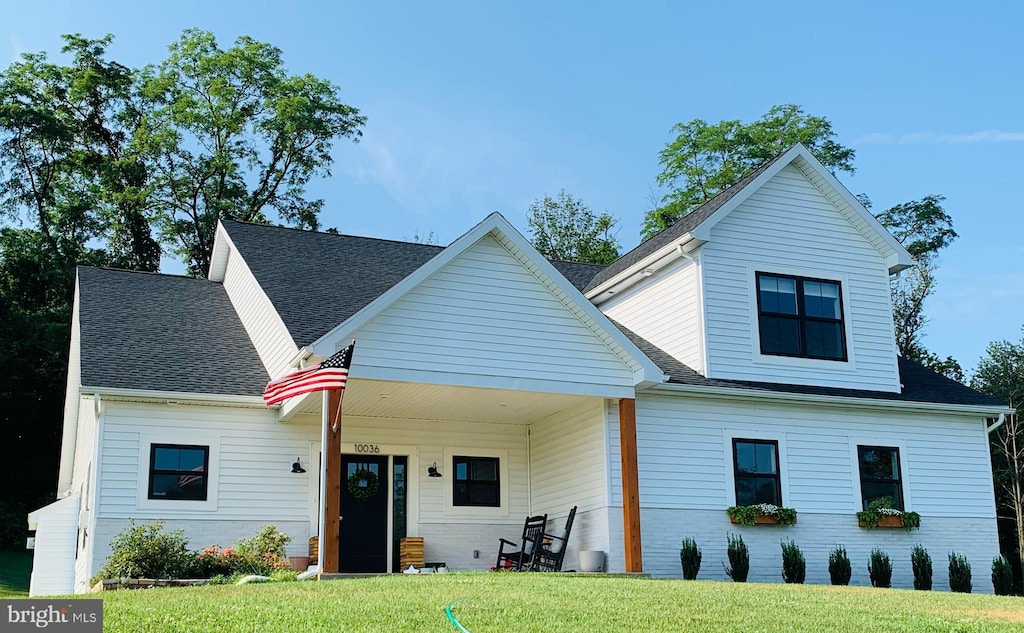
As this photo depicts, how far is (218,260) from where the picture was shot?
22.2 metres

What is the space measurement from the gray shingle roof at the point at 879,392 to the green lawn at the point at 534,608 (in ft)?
17.8

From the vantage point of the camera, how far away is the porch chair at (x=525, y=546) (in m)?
17.3

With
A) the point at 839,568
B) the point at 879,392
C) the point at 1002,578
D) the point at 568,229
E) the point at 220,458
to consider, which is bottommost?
the point at 1002,578

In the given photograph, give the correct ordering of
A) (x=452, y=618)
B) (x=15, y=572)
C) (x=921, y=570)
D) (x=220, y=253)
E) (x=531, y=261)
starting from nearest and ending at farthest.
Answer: (x=452, y=618) < (x=531, y=261) < (x=921, y=570) < (x=220, y=253) < (x=15, y=572)

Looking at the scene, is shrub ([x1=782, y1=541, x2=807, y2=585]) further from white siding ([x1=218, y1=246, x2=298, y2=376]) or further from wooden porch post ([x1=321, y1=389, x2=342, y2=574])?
white siding ([x1=218, y1=246, x2=298, y2=376])

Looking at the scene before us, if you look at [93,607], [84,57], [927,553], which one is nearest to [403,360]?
[93,607]

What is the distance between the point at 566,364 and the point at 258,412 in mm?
4853

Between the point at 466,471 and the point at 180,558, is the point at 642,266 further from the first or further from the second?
the point at 180,558

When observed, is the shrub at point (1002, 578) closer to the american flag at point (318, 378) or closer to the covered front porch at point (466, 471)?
the covered front porch at point (466, 471)

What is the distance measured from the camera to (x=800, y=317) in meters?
19.2

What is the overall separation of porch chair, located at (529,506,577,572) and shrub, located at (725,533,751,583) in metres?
2.56

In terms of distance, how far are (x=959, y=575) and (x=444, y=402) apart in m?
9.30

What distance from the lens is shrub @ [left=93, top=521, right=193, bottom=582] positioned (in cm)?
1400

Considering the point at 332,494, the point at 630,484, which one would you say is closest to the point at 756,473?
the point at 630,484
